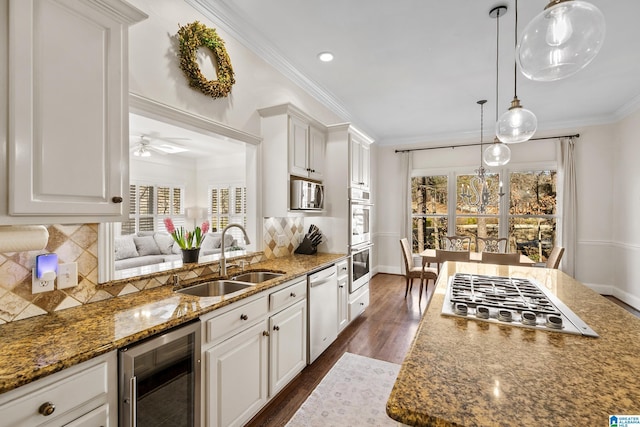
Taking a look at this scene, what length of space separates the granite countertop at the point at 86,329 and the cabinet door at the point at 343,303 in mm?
1532

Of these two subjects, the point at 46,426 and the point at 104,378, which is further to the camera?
the point at 104,378

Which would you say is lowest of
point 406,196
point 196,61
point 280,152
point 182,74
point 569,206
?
point 569,206

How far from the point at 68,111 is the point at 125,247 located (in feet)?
15.8

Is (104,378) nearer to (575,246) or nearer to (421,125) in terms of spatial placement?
(421,125)

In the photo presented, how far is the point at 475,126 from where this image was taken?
555cm

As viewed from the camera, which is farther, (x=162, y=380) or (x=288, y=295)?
(x=288, y=295)

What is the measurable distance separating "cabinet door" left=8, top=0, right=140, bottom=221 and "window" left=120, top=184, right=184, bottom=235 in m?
5.34

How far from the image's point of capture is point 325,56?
3.17m

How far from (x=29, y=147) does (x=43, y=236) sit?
369 mm

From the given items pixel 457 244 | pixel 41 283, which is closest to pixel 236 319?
pixel 41 283

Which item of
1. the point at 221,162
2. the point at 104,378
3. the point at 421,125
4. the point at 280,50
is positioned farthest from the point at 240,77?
the point at 221,162

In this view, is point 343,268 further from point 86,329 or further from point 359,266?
point 86,329

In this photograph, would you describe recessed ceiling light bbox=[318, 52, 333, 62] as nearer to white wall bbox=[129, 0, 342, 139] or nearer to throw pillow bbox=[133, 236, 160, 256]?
white wall bbox=[129, 0, 342, 139]

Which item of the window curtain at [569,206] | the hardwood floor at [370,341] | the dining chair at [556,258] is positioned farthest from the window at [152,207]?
the window curtain at [569,206]
